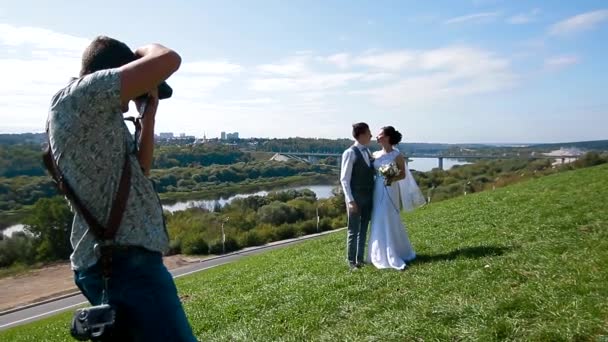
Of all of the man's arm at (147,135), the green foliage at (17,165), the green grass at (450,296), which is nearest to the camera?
the man's arm at (147,135)

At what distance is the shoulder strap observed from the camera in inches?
86.4

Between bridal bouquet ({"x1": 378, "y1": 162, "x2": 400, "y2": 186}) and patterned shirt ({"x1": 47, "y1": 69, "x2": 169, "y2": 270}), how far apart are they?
6123 mm

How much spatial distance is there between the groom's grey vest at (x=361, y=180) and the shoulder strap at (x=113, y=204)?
5.99 metres

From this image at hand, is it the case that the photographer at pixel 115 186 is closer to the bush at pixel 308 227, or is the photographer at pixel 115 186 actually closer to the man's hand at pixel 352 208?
the man's hand at pixel 352 208

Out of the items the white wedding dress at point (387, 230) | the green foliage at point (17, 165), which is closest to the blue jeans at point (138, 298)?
the white wedding dress at point (387, 230)

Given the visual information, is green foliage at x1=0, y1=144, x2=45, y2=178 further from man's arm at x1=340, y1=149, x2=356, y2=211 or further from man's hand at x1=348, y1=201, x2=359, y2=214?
man's hand at x1=348, y1=201, x2=359, y2=214

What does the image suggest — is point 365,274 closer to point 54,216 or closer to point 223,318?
point 223,318

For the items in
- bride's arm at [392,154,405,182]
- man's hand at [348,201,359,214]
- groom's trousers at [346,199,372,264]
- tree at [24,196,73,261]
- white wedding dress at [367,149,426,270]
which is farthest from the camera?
tree at [24,196,73,261]

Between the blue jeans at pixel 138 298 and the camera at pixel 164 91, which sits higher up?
the camera at pixel 164 91

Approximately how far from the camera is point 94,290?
229cm

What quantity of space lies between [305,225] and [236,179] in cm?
6512

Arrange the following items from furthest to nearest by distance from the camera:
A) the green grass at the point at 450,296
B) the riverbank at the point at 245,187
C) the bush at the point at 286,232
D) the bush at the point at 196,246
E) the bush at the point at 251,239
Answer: the riverbank at the point at 245,187 → the bush at the point at 286,232 → the bush at the point at 251,239 → the bush at the point at 196,246 → the green grass at the point at 450,296

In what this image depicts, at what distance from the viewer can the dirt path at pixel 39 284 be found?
108ft

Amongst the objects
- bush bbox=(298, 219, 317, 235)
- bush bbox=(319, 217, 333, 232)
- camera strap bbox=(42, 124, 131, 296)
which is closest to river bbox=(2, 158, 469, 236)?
bush bbox=(319, 217, 333, 232)
